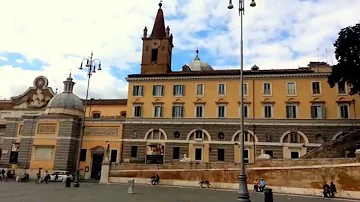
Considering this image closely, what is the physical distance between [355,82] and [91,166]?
30.8 metres

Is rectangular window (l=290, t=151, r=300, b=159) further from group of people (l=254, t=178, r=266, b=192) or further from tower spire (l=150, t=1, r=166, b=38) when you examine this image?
tower spire (l=150, t=1, r=166, b=38)

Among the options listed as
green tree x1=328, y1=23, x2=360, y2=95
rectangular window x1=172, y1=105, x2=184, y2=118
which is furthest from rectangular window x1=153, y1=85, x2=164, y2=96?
green tree x1=328, y1=23, x2=360, y2=95

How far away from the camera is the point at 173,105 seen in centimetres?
4131

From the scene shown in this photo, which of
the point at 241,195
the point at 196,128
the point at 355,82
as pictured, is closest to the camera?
the point at 241,195

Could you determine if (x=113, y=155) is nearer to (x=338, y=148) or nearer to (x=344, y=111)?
(x=338, y=148)

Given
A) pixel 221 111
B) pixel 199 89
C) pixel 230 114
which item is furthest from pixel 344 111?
pixel 199 89

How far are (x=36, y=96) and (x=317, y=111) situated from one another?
41.9 meters

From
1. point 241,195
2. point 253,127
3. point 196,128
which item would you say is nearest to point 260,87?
point 253,127

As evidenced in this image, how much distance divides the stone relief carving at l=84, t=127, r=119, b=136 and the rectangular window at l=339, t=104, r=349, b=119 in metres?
25.9

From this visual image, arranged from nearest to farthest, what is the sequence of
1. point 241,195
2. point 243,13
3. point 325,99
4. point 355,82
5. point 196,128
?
point 241,195
point 243,13
point 355,82
point 325,99
point 196,128

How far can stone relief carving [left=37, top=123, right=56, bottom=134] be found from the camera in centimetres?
4353

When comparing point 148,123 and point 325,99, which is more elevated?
point 325,99

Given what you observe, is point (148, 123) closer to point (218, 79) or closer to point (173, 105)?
point (173, 105)

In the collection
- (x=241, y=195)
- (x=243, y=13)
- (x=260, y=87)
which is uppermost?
(x=260, y=87)
